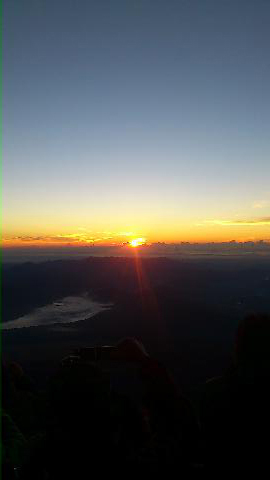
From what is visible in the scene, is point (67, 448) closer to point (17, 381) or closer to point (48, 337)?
point (17, 381)

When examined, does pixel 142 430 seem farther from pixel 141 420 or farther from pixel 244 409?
pixel 244 409

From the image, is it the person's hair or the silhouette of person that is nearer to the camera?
the silhouette of person

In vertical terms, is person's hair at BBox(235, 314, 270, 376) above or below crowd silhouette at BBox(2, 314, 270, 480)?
above

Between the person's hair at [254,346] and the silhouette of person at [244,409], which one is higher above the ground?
the person's hair at [254,346]

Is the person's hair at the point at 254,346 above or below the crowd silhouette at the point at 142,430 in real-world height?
above

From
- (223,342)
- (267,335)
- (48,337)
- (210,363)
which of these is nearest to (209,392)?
(267,335)

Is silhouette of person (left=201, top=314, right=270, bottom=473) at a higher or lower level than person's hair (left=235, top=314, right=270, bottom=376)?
lower

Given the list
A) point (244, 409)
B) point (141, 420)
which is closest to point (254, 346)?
point (244, 409)

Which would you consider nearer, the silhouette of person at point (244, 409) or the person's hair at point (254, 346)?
the silhouette of person at point (244, 409)
